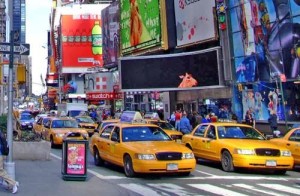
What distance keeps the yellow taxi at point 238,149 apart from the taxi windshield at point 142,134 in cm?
173

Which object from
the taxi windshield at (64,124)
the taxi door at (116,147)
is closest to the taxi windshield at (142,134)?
the taxi door at (116,147)

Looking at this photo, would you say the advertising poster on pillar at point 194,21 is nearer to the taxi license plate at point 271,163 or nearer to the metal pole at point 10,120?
the taxi license plate at point 271,163

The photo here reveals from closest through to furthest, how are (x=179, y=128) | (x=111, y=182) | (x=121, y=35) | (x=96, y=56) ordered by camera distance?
(x=111, y=182)
(x=179, y=128)
(x=121, y=35)
(x=96, y=56)

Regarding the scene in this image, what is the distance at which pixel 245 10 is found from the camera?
1172 inches

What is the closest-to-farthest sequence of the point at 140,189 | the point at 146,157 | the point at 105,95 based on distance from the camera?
the point at 140,189, the point at 146,157, the point at 105,95

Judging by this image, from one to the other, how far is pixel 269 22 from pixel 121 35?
87.2 feet

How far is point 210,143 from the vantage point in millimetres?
15352

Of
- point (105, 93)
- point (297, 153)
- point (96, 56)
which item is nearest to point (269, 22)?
point (297, 153)

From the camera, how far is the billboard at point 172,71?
119ft

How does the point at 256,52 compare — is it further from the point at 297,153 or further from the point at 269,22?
the point at 297,153

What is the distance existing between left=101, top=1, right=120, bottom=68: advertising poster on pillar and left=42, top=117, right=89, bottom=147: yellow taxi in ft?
112

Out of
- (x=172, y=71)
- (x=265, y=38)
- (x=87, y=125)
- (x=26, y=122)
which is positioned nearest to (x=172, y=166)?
(x=265, y=38)

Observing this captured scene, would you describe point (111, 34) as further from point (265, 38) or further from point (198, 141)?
point (198, 141)

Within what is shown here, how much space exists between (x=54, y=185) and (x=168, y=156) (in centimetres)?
312
